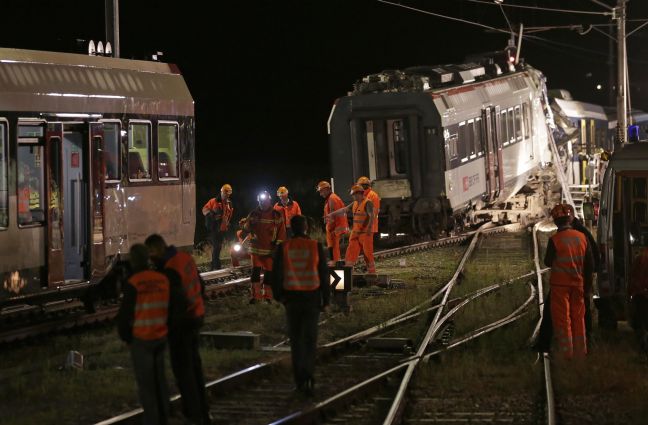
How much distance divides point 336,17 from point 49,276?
50.7 meters

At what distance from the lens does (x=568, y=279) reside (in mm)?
11461

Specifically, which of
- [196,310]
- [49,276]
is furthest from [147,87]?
[196,310]

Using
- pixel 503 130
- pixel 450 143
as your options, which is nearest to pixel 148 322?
pixel 450 143

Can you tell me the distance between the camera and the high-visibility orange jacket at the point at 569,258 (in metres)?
11.4

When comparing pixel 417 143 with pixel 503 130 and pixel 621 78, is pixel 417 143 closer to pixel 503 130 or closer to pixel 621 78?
pixel 503 130

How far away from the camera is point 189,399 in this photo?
29.0 ft

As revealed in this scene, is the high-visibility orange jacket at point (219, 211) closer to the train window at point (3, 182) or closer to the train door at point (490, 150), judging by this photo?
the train window at point (3, 182)

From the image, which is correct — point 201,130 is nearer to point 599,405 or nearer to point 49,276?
point 49,276

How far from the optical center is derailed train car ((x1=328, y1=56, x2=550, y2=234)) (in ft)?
80.8

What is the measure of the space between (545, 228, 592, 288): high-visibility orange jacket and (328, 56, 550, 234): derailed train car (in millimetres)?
12864

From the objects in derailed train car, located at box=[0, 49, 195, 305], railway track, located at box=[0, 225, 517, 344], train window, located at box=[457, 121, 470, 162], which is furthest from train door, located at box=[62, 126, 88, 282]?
train window, located at box=[457, 121, 470, 162]

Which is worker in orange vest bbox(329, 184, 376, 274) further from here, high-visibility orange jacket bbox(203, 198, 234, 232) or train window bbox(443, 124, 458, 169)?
train window bbox(443, 124, 458, 169)

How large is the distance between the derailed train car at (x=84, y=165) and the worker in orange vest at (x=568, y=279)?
5684mm

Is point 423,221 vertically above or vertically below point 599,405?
above
